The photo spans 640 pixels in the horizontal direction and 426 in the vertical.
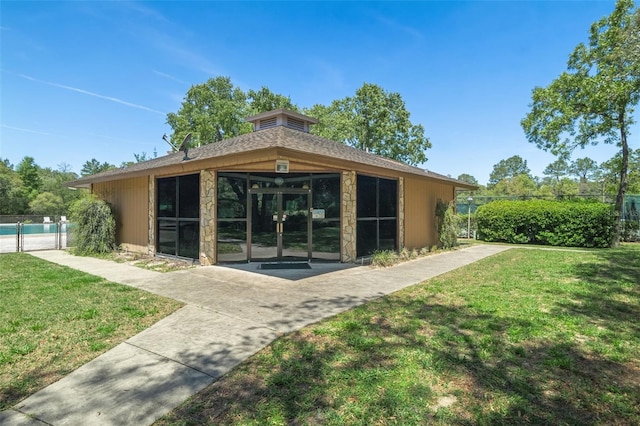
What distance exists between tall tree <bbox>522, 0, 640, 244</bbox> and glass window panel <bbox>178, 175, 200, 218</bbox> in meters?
15.1

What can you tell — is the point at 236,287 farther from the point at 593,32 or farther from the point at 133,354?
the point at 593,32

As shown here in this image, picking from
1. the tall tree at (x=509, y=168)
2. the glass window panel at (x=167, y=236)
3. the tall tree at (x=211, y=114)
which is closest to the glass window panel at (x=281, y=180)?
the glass window panel at (x=167, y=236)

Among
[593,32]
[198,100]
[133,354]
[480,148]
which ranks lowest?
[133,354]

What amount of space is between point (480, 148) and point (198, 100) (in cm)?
2568

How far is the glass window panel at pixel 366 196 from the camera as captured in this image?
354 inches

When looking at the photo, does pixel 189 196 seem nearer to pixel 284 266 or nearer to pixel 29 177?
pixel 284 266

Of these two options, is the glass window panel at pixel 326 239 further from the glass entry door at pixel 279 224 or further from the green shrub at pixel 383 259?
the green shrub at pixel 383 259

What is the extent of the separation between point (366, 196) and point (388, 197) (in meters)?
1.12

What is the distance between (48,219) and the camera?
2491 cm

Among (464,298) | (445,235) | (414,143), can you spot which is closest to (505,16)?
(445,235)

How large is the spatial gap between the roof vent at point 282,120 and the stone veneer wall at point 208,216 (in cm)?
435

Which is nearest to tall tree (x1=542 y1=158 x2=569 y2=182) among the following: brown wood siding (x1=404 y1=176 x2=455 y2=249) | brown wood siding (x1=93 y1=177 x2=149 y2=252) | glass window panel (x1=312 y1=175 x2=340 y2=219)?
brown wood siding (x1=404 y1=176 x2=455 y2=249)

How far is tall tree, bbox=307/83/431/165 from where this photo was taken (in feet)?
94.9

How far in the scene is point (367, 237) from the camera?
30.5 ft
